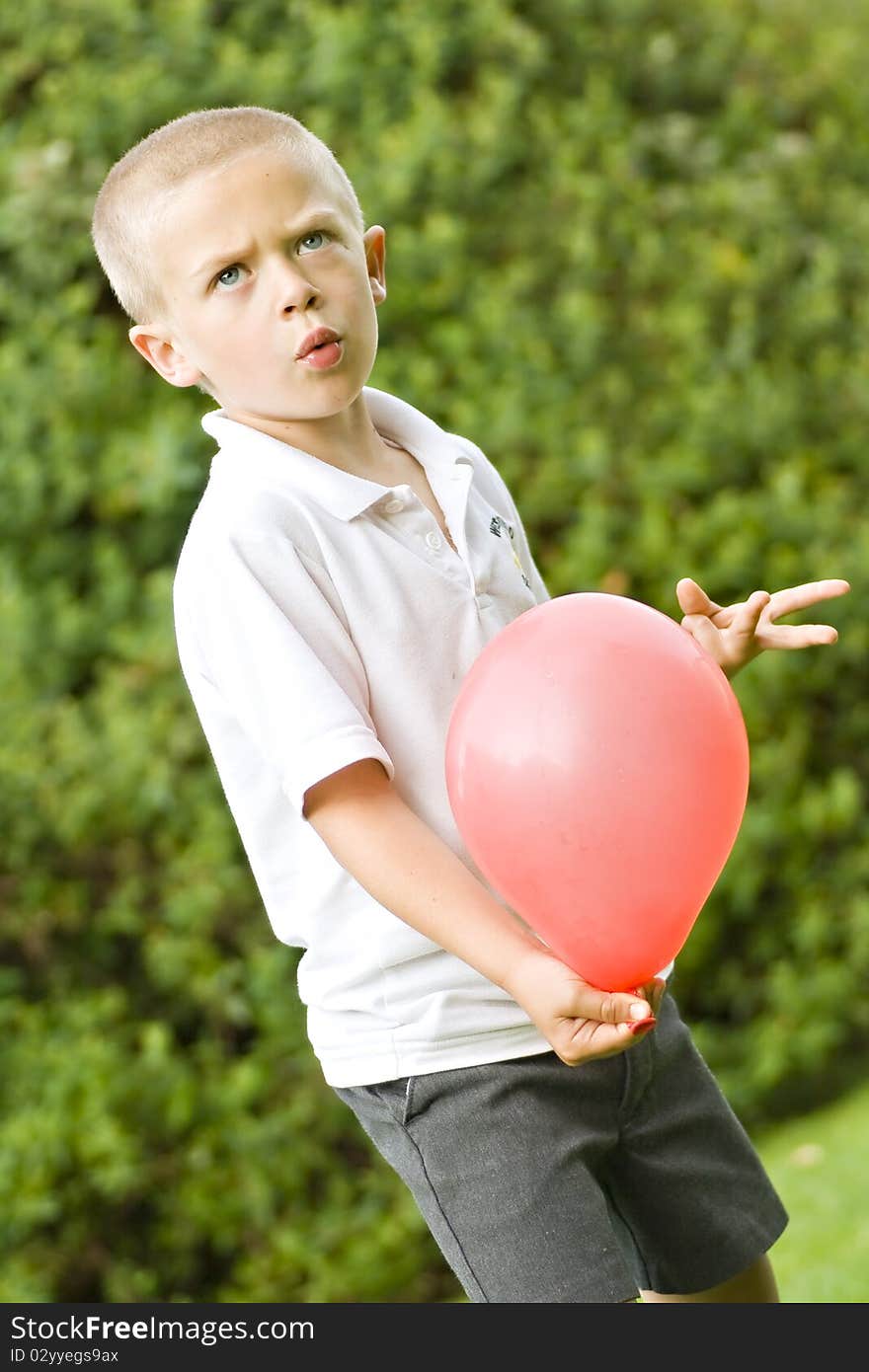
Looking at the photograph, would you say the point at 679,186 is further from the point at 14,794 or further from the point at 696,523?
the point at 14,794

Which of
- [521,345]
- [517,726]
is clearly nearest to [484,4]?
[521,345]

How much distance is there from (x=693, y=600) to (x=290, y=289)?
52 cm

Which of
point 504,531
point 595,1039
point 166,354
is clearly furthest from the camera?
point 504,531

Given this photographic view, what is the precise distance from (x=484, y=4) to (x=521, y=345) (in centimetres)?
78

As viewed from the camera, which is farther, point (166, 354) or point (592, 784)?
point (166, 354)

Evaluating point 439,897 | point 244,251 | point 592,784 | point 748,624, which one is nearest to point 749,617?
point 748,624

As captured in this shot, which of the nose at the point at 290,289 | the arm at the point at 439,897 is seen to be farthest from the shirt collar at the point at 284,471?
the arm at the point at 439,897

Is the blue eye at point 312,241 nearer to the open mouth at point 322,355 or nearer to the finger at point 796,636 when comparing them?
the open mouth at point 322,355

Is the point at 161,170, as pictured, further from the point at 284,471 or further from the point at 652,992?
the point at 652,992

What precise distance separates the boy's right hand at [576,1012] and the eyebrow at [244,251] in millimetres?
670

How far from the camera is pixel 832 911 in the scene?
355 cm

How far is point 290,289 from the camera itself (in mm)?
1512

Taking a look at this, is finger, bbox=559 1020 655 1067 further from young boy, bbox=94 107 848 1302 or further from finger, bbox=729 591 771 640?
finger, bbox=729 591 771 640

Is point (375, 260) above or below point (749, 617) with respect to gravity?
above
